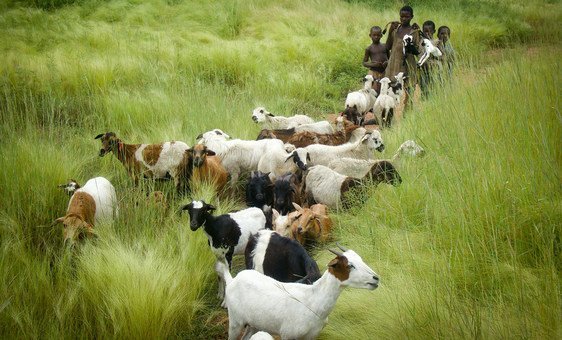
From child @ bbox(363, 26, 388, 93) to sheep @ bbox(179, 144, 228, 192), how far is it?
5910 mm

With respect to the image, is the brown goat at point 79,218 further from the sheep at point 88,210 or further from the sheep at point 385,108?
the sheep at point 385,108

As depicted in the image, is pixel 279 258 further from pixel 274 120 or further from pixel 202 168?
pixel 274 120

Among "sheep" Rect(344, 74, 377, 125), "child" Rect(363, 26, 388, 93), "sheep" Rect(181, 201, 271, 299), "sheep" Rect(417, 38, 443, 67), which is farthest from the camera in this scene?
"child" Rect(363, 26, 388, 93)

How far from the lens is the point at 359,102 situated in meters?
10.0

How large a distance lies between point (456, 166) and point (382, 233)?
0.88m

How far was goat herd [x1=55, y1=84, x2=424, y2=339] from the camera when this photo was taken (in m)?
3.77

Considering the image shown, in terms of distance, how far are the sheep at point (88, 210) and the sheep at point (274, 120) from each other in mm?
3477

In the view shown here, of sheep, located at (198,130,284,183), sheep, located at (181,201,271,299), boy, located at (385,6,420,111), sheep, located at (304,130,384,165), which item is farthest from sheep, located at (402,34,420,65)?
sheep, located at (181,201,271,299)

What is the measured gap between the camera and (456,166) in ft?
14.7

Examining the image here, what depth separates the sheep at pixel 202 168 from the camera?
21.3ft

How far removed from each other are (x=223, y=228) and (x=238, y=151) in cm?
252

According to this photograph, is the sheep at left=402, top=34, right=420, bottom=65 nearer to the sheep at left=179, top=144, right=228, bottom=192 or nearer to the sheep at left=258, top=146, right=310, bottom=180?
the sheep at left=258, top=146, right=310, bottom=180

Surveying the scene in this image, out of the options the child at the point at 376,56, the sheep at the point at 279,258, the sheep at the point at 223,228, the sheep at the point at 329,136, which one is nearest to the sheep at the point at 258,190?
the sheep at the point at 223,228

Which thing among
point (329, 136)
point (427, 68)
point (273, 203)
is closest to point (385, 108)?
point (427, 68)
